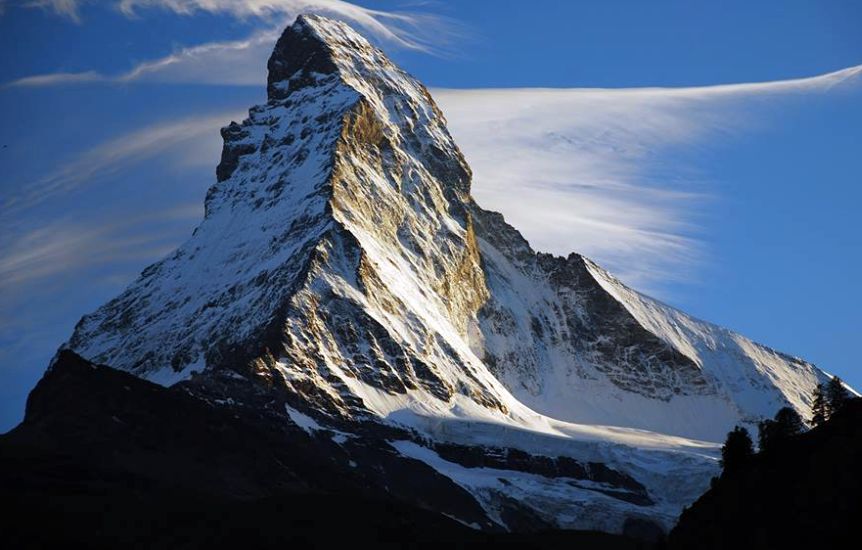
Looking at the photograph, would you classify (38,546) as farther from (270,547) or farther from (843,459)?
(843,459)

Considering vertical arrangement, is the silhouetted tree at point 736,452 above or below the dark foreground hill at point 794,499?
above

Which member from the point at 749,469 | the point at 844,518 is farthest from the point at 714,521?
the point at 844,518

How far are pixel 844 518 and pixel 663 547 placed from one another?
1189 inches

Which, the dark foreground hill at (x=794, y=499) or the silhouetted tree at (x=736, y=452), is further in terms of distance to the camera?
the silhouetted tree at (x=736, y=452)

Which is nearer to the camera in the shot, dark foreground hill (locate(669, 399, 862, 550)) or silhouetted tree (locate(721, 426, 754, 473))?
dark foreground hill (locate(669, 399, 862, 550))

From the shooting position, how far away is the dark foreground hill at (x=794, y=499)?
504ft

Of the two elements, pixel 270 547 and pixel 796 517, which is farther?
pixel 270 547

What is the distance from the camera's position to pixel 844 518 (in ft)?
497

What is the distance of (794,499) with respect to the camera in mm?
162000

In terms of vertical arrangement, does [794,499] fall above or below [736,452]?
below

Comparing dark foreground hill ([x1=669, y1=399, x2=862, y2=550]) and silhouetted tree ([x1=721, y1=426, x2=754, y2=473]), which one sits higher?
silhouetted tree ([x1=721, y1=426, x2=754, y2=473])

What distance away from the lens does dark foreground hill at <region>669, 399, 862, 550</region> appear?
153625 mm

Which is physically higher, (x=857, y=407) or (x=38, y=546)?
(x=857, y=407)

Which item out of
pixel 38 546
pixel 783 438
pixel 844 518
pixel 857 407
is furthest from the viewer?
pixel 38 546
